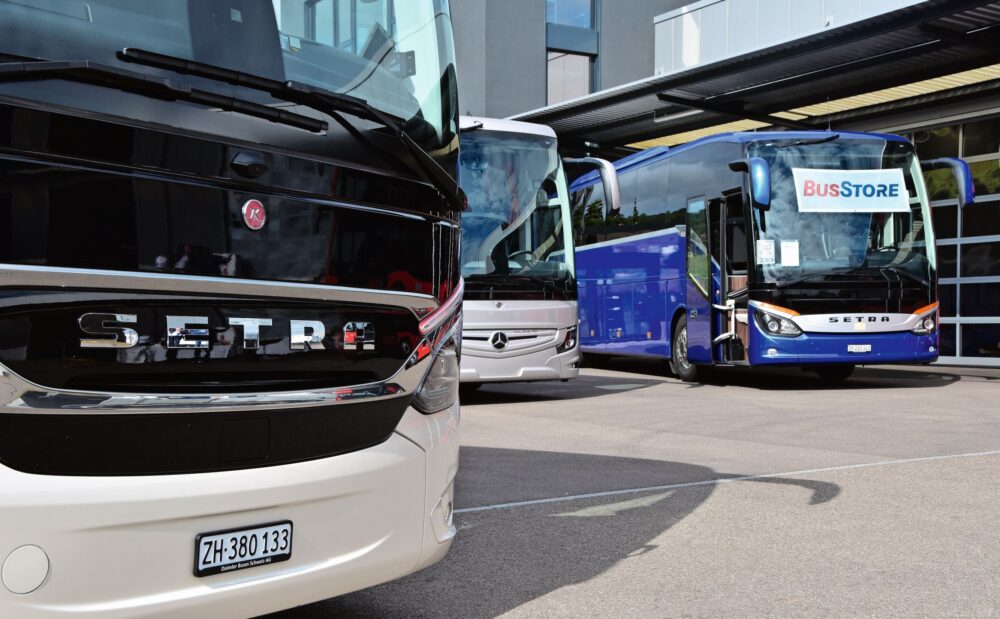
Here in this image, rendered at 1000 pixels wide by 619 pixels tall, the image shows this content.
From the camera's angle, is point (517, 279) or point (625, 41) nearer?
point (517, 279)

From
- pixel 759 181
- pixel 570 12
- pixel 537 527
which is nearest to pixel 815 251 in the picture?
pixel 759 181

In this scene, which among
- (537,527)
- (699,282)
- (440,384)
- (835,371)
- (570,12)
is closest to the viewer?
(440,384)

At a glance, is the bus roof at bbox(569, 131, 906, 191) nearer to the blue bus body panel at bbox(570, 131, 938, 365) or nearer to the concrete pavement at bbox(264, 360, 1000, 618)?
the blue bus body panel at bbox(570, 131, 938, 365)

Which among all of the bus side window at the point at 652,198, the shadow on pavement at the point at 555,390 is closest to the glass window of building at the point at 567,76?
the bus side window at the point at 652,198

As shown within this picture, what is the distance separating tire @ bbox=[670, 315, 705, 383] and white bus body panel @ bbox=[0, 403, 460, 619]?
1292 cm

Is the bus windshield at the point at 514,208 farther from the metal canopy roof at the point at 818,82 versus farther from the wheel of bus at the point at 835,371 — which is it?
the metal canopy roof at the point at 818,82

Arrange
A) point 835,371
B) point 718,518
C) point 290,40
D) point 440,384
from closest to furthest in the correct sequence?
point 290,40 → point 440,384 → point 718,518 → point 835,371

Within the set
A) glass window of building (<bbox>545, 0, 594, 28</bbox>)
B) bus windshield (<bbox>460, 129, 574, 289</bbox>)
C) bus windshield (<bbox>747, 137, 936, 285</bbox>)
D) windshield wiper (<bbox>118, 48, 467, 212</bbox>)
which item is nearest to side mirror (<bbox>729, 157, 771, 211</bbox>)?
bus windshield (<bbox>747, 137, 936, 285</bbox>)

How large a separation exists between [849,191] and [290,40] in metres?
12.1

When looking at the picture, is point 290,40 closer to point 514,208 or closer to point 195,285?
point 195,285

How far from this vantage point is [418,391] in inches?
143

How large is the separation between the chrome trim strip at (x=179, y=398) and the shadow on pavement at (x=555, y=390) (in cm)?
1004

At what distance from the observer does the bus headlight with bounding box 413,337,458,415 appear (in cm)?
365

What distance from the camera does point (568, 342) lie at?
1326cm
